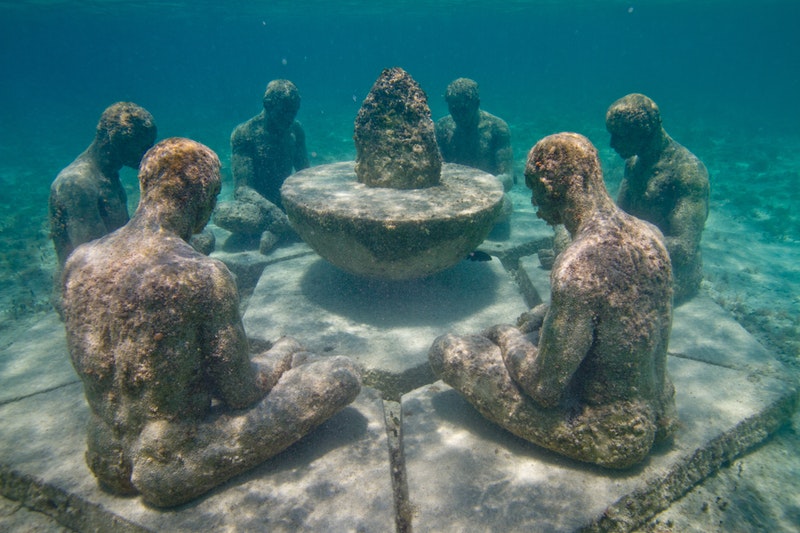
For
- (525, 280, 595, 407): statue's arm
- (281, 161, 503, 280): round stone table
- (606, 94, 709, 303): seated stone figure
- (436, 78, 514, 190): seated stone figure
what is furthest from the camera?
(436, 78, 514, 190): seated stone figure

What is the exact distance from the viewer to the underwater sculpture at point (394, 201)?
4.32 meters

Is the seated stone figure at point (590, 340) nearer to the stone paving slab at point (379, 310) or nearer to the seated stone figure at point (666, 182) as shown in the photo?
the stone paving slab at point (379, 310)

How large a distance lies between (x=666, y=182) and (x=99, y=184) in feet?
22.3

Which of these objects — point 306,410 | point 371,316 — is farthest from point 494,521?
point 371,316

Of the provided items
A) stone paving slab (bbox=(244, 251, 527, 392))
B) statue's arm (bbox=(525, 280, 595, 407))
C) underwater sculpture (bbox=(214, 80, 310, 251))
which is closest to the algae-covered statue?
underwater sculpture (bbox=(214, 80, 310, 251))

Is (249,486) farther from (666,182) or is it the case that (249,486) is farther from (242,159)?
(242,159)

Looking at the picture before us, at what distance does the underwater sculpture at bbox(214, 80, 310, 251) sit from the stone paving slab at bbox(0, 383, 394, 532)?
4033 mm

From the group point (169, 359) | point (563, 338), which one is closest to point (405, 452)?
point (563, 338)

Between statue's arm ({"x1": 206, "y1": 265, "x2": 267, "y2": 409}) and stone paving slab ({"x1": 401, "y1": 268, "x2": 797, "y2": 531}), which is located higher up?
statue's arm ({"x1": 206, "y1": 265, "x2": 267, "y2": 409})

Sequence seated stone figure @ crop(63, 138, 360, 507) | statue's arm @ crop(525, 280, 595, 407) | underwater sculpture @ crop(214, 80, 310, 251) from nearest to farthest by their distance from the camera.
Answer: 1. seated stone figure @ crop(63, 138, 360, 507)
2. statue's arm @ crop(525, 280, 595, 407)
3. underwater sculpture @ crop(214, 80, 310, 251)

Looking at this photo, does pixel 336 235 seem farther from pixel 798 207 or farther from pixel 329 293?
pixel 798 207

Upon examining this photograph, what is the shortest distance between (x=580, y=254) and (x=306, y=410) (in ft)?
6.88

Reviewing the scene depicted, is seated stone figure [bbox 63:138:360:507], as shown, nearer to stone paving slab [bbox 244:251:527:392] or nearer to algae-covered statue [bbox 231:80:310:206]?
stone paving slab [bbox 244:251:527:392]

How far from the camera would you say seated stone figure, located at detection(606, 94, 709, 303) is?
4.75m
